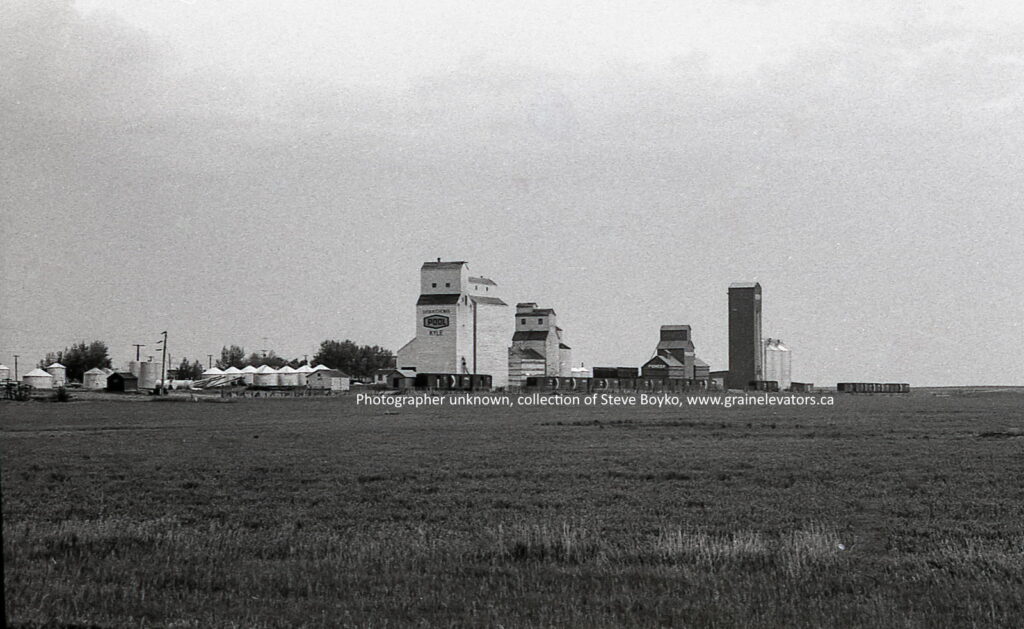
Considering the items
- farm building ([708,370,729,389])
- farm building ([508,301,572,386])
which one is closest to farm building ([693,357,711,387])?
farm building ([708,370,729,389])

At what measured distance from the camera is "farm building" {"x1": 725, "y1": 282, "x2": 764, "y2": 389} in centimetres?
15888

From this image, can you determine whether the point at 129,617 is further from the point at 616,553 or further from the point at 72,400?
the point at 72,400

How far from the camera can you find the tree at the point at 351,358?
192 meters

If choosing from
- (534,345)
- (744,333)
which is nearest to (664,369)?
(744,333)

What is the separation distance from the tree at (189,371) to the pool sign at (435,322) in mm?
63002

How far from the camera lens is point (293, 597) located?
1059 centimetres

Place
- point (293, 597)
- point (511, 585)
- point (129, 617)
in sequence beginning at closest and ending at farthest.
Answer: point (129, 617)
point (293, 597)
point (511, 585)

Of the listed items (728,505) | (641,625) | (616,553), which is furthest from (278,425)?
(641,625)

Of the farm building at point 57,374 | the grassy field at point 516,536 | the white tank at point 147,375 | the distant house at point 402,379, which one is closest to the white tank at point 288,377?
the white tank at point 147,375

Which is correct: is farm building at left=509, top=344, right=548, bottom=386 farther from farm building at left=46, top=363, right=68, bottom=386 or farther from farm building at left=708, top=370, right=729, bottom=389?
farm building at left=46, top=363, right=68, bottom=386

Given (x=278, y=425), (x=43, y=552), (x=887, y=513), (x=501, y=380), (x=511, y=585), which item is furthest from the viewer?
(x=501, y=380)

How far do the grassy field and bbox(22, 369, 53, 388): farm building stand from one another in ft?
378

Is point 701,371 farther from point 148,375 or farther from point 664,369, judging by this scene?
point 148,375

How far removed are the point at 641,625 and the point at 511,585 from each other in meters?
2.25
